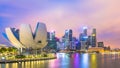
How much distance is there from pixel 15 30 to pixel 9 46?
14.1 feet

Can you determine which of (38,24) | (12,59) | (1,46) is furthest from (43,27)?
(12,59)

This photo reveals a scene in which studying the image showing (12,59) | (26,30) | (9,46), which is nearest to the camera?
(12,59)

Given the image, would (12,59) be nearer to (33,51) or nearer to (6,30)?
(6,30)

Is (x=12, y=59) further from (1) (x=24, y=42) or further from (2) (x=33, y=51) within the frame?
(2) (x=33, y=51)

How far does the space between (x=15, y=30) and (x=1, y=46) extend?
174 inches

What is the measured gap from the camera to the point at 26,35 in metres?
61.6

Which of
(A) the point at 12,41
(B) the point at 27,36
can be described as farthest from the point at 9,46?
(B) the point at 27,36

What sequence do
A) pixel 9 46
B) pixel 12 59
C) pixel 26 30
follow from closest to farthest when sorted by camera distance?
1. pixel 12 59
2. pixel 26 30
3. pixel 9 46

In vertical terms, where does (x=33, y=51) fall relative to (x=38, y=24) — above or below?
below

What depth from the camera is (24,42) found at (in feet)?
210

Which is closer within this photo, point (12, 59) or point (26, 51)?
point (12, 59)

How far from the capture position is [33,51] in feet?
224

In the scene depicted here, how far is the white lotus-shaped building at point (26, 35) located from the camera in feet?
201

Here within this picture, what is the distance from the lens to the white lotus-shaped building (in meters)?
61.2
